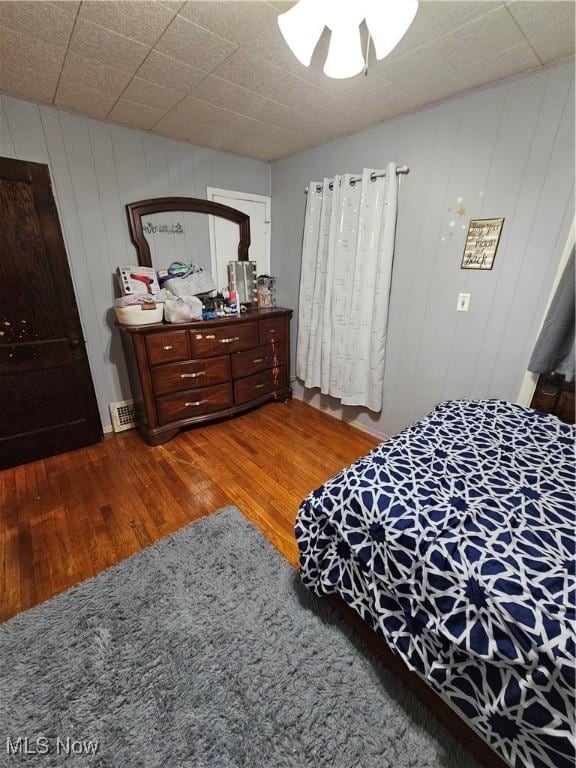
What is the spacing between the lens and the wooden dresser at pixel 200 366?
7.58 feet

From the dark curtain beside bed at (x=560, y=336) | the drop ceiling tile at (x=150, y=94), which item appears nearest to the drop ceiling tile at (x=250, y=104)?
the drop ceiling tile at (x=150, y=94)

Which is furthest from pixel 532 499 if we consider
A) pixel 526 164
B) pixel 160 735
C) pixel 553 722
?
pixel 526 164

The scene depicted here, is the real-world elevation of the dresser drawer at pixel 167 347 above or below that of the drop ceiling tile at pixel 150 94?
below

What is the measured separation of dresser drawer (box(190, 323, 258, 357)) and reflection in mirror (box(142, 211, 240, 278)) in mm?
682

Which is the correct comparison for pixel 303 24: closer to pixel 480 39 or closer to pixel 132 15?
pixel 132 15

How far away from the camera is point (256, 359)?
2.87 metres

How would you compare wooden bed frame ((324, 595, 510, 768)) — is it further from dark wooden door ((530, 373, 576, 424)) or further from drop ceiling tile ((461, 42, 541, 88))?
drop ceiling tile ((461, 42, 541, 88))

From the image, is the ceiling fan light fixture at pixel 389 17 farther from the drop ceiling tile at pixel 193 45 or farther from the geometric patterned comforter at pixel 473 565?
the geometric patterned comforter at pixel 473 565

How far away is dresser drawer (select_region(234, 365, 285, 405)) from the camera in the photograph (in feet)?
9.29

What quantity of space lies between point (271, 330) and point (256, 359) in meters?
0.31

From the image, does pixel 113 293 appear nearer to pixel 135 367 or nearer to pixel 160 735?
pixel 135 367

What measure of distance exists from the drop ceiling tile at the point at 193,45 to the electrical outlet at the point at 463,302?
1.73 metres

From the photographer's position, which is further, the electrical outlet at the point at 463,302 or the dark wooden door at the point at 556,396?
the electrical outlet at the point at 463,302

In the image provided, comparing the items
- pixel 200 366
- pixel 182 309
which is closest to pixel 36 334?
pixel 182 309
